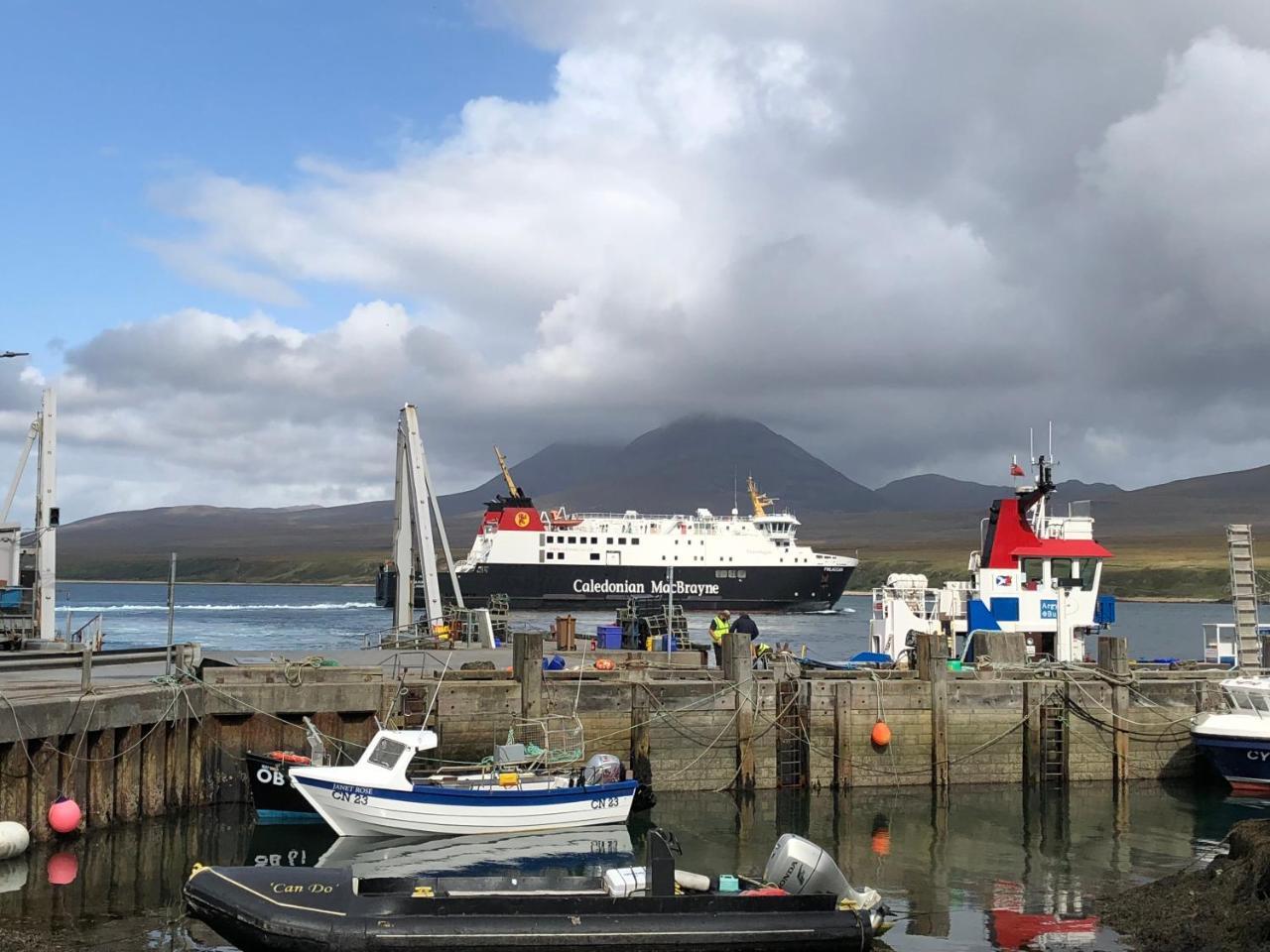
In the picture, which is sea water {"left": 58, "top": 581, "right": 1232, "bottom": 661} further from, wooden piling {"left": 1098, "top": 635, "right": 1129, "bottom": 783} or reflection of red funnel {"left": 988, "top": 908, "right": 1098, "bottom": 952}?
reflection of red funnel {"left": 988, "top": 908, "right": 1098, "bottom": 952}

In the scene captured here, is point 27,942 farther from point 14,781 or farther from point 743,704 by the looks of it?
point 743,704

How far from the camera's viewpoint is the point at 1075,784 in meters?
25.2

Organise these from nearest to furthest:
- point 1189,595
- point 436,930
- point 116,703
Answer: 1. point 436,930
2. point 116,703
3. point 1189,595

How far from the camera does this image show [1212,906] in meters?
13.3

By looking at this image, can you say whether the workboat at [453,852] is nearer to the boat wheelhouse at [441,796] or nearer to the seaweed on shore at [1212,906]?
the boat wheelhouse at [441,796]

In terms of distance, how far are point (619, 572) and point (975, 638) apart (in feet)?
209

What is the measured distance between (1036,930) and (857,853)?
472 centimetres

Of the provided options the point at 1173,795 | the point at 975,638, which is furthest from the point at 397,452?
the point at 1173,795

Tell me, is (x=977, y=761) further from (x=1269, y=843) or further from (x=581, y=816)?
(x=1269, y=843)

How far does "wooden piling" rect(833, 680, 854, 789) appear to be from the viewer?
78.9ft

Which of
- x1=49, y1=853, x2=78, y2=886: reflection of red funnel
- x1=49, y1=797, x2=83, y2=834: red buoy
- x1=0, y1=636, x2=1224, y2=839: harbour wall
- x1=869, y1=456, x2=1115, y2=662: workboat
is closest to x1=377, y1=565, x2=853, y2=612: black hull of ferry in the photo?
x1=869, y1=456, x2=1115, y2=662: workboat

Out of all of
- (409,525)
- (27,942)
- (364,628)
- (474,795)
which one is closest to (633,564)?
(364,628)

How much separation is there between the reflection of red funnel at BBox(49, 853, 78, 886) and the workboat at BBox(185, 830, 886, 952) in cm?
468

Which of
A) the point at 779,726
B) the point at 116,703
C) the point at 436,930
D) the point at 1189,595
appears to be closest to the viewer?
the point at 436,930
